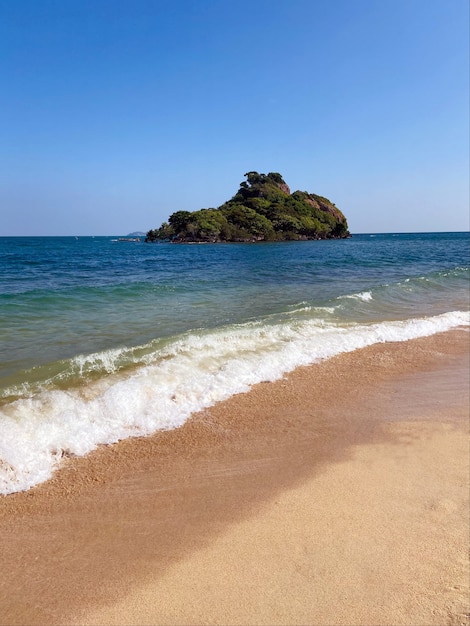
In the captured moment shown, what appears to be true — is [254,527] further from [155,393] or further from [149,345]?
[149,345]

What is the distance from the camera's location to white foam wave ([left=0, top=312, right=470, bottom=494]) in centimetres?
416

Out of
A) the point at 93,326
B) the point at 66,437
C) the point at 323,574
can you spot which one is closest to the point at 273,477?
the point at 323,574

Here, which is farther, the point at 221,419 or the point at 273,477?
the point at 221,419

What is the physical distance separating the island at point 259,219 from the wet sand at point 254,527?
2928 inches

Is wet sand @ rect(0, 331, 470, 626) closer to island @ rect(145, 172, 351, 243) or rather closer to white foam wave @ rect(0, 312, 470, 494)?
white foam wave @ rect(0, 312, 470, 494)

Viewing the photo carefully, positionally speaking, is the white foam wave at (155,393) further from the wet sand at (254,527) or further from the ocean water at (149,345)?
the wet sand at (254,527)

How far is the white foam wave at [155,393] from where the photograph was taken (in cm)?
416

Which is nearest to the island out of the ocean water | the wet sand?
the ocean water

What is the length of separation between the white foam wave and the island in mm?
70526

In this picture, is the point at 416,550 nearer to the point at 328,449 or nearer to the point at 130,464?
the point at 328,449

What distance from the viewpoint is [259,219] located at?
3305 inches

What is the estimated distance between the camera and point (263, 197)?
10550 cm

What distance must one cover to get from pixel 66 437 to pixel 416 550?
11.6 feet

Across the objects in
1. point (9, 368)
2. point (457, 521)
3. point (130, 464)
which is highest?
point (9, 368)
